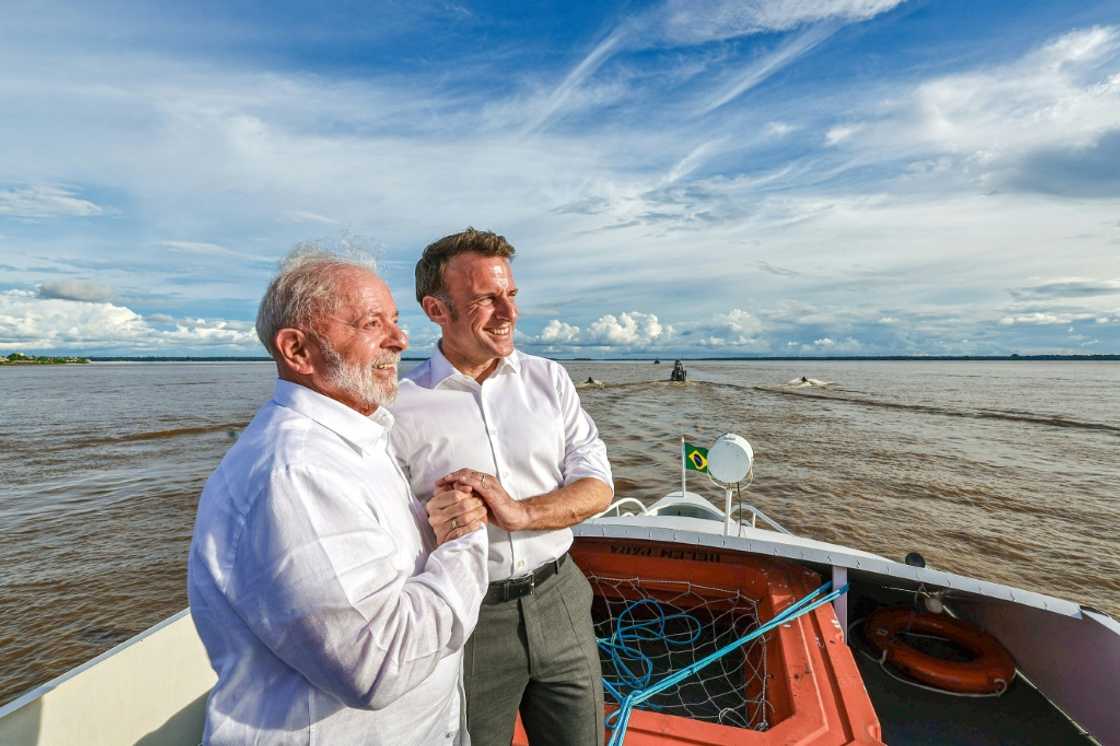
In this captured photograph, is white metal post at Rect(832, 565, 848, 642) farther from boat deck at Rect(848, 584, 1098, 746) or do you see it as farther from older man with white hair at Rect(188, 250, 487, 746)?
older man with white hair at Rect(188, 250, 487, 746)

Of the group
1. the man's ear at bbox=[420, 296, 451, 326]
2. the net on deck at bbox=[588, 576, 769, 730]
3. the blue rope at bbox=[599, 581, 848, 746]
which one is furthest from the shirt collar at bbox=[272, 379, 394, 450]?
the net on deck at bbox=[588, 576, 769, 730]

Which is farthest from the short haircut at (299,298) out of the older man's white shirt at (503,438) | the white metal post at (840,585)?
the white metal post at (840,585)

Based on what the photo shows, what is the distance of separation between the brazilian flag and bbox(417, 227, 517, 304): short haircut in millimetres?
2743

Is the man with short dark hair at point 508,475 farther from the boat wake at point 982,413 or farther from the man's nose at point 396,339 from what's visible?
the boat wake at point 982,413

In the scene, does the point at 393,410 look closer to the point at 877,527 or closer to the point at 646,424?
the point at 877,527

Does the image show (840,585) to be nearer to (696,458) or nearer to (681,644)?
(681,644)

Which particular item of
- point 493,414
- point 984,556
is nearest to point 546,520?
point 493,414

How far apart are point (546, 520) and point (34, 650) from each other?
659 cm

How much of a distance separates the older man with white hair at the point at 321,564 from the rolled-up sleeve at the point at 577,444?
731 millimetres

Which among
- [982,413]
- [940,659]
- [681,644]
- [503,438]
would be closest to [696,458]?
[681,644]

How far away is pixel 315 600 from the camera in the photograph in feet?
3.20

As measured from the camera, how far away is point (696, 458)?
4336 millimetres

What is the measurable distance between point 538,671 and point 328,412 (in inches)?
45.9

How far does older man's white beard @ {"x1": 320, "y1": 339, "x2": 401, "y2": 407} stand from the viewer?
1306 millimetres
